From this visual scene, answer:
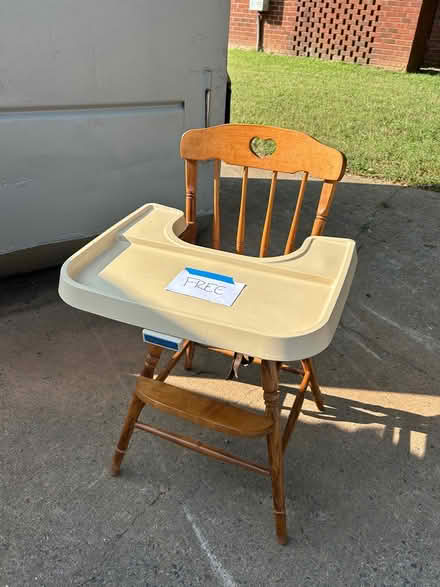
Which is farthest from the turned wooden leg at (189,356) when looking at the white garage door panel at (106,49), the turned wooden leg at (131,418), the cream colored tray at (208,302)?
the white garage door panel at (106,49)

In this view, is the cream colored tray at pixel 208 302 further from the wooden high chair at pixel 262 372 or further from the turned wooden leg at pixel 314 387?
the turned wooden leg at pixel 314 387

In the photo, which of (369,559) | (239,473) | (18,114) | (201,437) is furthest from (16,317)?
(369,559)

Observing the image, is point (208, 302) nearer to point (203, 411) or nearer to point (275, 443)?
point (203, 411)

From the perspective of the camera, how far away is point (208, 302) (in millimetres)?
1358

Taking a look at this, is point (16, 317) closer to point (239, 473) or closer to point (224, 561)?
point (239, 473)

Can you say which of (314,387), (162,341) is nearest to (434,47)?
(314,387)

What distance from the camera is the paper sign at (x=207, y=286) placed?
1381mm

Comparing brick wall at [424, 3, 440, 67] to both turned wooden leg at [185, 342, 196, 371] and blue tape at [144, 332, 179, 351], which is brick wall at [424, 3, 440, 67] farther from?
blue tape at [144, 332, 179, 351]

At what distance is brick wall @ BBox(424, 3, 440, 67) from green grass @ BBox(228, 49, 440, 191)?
1155mm

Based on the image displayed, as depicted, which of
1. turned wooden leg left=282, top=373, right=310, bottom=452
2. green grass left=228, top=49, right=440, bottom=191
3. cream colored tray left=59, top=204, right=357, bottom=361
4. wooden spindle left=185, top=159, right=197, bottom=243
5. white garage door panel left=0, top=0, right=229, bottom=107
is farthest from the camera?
green grass left=228, top=49, right=440, bottom=191

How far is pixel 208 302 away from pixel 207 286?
8 centimetres

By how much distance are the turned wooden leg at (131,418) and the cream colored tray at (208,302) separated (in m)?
0.33

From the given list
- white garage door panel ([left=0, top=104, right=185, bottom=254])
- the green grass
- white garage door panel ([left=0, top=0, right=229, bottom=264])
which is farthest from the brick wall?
white garage door panel ([left=0, top=104, right=185, bottom=254])

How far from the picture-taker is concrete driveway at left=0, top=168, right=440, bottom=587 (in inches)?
59.8
